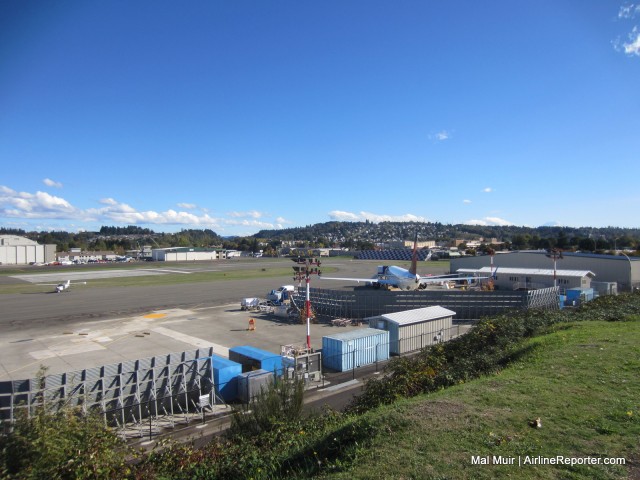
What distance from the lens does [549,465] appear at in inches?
326

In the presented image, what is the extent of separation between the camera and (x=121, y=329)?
38469mm

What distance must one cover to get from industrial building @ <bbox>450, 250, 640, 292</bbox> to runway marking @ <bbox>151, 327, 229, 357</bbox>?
50928 millimetres

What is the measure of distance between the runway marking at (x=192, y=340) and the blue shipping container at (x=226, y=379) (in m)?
7.77

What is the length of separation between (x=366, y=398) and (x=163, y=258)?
178 metres

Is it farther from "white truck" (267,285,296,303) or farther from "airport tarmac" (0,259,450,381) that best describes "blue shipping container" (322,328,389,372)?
"white truck" (267,285,296,303)

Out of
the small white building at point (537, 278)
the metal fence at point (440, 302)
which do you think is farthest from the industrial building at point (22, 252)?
the small white building at point (537, 278)

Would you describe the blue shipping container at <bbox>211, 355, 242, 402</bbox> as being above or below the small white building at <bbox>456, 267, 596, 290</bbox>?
below

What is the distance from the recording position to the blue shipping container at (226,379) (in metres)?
21.9

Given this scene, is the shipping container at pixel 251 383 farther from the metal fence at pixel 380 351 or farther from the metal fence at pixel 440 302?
the metal fence at pixel 440 302

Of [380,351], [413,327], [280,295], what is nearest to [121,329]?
[280,295]

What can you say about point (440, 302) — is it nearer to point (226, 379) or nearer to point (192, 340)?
point (192, 340)

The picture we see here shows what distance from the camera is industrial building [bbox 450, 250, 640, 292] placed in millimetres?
63219

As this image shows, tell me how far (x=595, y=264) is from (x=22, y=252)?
19872cm

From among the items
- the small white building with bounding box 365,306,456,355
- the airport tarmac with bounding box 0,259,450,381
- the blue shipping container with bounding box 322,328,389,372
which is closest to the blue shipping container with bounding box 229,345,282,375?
the blue shipping container with bounding box 322,328,389,372
